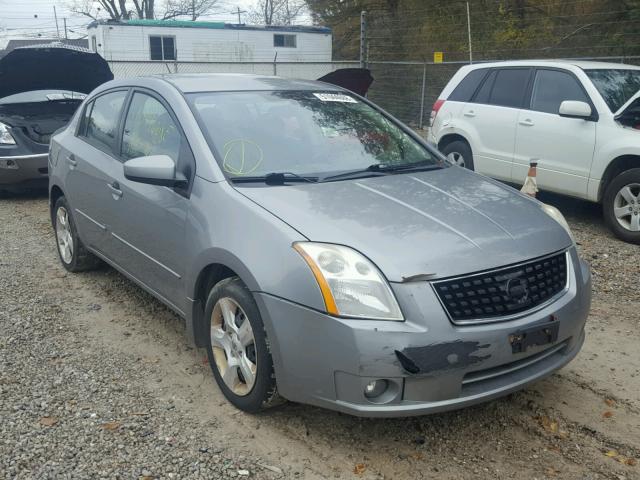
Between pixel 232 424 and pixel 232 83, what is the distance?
2227 millimetres

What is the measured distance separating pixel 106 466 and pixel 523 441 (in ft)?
6.32

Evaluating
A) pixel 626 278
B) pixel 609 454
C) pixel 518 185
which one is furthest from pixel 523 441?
pixel 518 185

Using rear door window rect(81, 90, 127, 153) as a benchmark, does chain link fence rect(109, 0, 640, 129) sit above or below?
above

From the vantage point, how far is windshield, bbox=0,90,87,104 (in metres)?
9.33

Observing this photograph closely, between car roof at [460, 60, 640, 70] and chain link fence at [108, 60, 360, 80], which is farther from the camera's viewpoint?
chain link fence at [108, 60, 360, 80]

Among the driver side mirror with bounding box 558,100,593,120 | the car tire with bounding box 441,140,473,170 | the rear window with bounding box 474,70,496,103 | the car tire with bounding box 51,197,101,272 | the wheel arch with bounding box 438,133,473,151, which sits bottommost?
the car tire with bounding box 51,197,101,272

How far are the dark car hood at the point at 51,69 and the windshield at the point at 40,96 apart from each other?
0.06m

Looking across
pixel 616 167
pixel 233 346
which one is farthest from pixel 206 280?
pixel 616 167

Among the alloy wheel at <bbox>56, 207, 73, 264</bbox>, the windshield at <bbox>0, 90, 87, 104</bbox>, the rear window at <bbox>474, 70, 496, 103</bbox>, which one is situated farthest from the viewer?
the windshield at <bbox>0, 90, 87, 104</bbox>

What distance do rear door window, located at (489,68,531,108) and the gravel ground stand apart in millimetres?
3872

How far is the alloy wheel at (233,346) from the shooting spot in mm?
3195

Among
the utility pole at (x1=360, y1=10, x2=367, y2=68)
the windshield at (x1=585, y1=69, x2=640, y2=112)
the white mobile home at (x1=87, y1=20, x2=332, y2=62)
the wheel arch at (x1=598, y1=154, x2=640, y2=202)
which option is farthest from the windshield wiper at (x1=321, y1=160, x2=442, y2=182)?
the white mobile home at (x1=87, y1=20, x2=332, y2=62)

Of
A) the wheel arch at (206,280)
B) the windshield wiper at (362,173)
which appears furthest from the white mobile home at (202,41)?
the wheel arch at (206,280)

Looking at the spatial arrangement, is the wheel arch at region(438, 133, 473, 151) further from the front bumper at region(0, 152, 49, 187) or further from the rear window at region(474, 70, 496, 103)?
the front bumper at region(0, 152, 49, 187)
